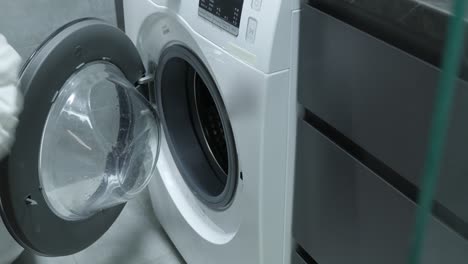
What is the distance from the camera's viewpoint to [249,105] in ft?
2.94

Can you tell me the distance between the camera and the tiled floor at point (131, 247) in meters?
1.46

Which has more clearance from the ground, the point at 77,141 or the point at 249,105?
the point at 249,105

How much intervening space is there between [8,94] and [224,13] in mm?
365

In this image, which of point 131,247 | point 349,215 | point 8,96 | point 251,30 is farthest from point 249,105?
point 131,247

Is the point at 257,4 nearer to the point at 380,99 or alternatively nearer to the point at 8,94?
the point at 380,99

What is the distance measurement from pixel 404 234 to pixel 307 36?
1.06 ft

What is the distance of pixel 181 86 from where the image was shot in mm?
1243

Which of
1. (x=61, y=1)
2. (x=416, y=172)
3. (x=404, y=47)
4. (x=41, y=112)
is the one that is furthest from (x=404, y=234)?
(x=61, y=1)

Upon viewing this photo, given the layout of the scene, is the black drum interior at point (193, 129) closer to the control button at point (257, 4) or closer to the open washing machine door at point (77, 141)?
the open washing machine door at point (77, 141)

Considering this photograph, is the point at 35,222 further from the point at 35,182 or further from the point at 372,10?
the point at 372,10

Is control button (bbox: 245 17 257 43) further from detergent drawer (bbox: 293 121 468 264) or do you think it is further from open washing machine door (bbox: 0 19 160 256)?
open washing machine door (bbox: 0 19 160 256)

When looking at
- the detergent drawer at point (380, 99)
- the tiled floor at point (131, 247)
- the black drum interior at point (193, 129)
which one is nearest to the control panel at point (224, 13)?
the detergent drawer at point (380, 99)

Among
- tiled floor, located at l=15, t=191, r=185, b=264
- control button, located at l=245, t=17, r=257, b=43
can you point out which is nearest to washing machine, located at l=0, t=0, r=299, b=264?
control button, located at l=245, t=17, r=257, b=43

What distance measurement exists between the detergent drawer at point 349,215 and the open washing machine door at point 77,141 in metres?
0.41
